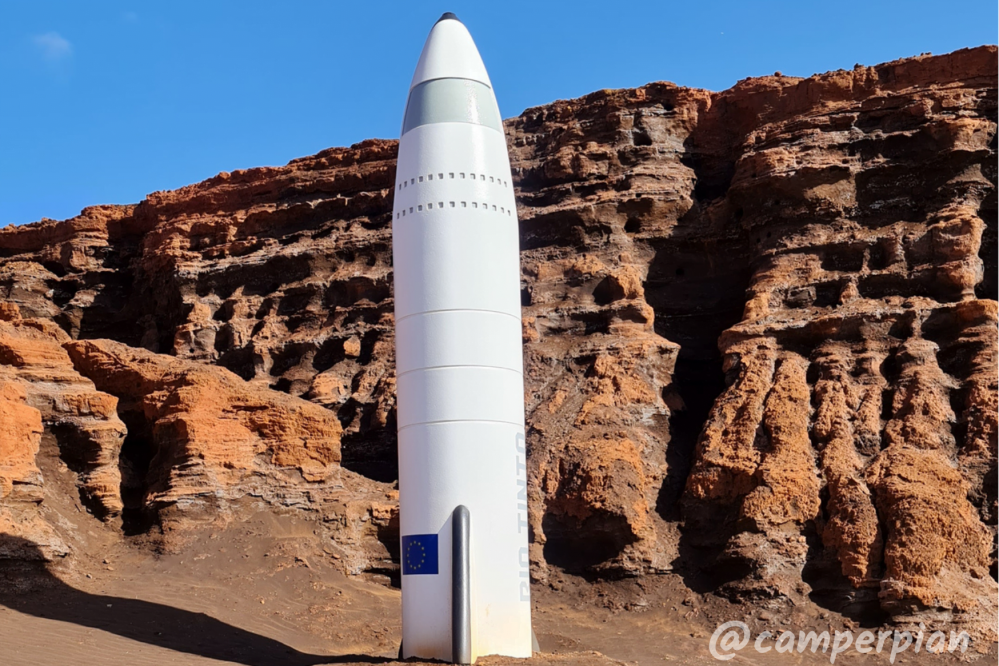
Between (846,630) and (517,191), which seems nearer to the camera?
(846,630)

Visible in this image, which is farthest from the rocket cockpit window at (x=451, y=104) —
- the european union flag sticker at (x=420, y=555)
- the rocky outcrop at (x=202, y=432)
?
the rocky outcrop at (x=202, y=432)

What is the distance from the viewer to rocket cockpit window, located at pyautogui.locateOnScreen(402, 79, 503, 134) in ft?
78.6

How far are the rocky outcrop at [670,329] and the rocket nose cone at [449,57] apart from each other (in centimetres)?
1147

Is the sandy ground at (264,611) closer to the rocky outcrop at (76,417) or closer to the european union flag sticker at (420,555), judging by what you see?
the rocky outcrop at (76,417)

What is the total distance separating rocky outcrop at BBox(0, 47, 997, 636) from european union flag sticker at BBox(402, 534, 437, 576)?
9.97m

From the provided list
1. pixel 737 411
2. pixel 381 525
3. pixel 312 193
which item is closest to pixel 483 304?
pixel 381 525

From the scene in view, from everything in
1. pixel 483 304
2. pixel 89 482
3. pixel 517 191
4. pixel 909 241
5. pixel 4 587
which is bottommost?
pixel 4 587

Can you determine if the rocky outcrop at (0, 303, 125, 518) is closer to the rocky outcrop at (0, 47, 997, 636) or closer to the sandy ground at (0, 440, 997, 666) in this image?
the sandy ground at (0, 440, 997, 666)

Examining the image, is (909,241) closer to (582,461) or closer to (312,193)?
(582,461)

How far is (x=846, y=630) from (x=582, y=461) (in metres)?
8.39

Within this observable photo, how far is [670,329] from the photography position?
4078 centimetres

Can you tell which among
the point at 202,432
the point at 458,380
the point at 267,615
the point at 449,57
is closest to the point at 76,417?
the point at 202,432

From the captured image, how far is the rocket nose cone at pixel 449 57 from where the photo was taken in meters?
24.5

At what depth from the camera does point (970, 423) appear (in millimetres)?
30625
